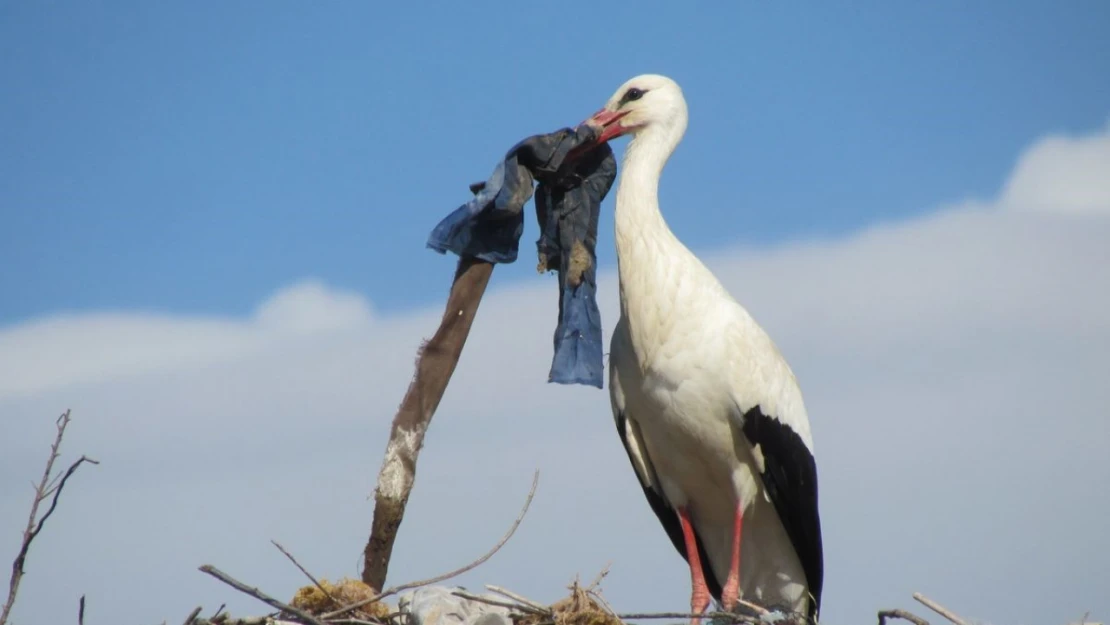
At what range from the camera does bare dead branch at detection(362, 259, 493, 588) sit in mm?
4781

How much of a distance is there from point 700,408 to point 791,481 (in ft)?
1.69

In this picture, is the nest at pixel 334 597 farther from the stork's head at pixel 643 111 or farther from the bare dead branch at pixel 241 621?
the stork's head at pixel 643 111

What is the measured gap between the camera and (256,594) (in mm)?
4168

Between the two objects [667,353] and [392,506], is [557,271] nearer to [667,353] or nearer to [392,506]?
[667,353]

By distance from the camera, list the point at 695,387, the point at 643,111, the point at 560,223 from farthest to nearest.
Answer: the point at 643,111 < the point at 560,223 < the point at 695,387

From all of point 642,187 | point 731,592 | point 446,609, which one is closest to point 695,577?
point 731,592

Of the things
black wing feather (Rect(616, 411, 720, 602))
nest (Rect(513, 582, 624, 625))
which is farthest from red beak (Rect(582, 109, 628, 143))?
nest (Rect(513, 582, 624, 625))

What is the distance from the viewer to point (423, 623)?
4461 millimetres

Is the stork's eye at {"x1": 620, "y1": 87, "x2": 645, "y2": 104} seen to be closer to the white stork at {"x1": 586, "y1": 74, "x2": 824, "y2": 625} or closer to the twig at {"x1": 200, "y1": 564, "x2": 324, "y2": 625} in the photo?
the white stork at {"x1": 586, "y1": 74, "x2": 824, "y2": 625}

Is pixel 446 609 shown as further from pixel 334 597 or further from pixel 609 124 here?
pixel 609 124

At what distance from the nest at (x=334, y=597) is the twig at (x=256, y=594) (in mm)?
244

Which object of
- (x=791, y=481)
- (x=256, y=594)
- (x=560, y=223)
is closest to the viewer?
(x=256, y=594)

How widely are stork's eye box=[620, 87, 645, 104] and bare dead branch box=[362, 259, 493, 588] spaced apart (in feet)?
3.73

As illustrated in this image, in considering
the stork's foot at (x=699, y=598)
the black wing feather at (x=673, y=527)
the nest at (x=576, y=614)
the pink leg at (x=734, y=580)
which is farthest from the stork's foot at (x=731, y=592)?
the nest at (x=576, y=614)
